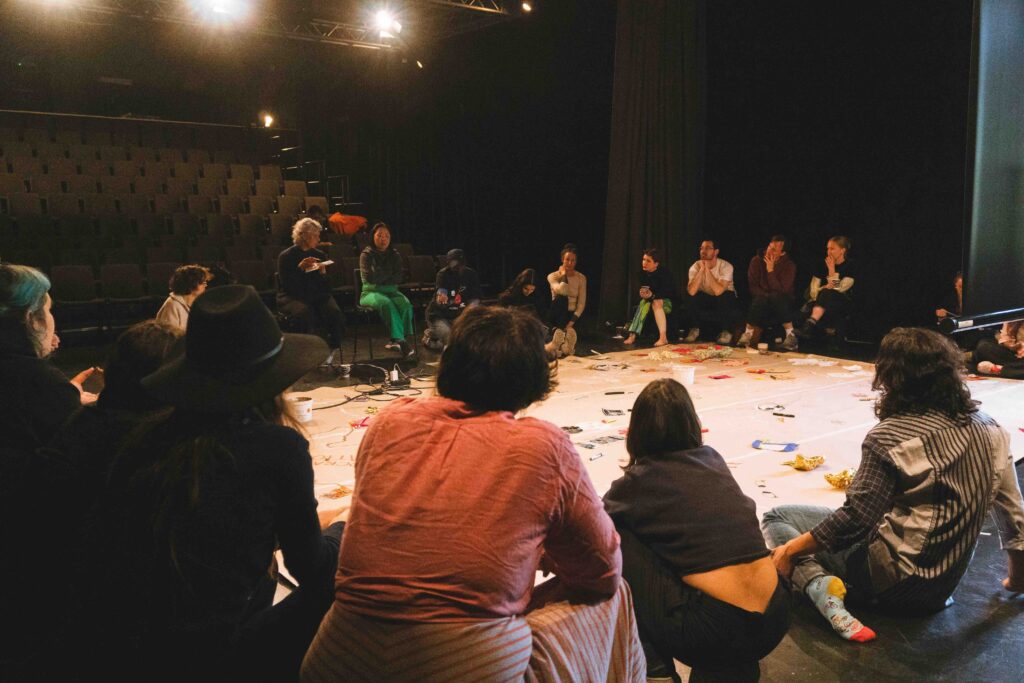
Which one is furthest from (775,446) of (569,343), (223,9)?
(223,9)

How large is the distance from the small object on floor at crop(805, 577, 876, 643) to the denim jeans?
3 centimetres

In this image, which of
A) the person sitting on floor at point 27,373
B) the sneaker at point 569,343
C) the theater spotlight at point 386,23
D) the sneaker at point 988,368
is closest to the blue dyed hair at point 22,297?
the person sitting on floor at point 27,373

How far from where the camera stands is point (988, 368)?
6.41 metres

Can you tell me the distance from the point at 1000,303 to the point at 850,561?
135 centimetres

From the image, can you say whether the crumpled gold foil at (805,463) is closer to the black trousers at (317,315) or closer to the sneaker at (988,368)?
the sneaker at (988,368)

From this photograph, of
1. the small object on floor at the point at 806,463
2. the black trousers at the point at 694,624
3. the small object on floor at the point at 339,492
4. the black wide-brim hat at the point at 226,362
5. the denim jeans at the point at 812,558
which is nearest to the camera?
the black wide-brim hat at the point at 226,362

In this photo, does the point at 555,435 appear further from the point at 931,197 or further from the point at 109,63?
the point at 109,63

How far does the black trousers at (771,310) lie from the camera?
823cm

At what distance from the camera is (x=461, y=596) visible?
4.85 feet

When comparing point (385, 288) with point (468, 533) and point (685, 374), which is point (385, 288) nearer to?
point (685, 374)

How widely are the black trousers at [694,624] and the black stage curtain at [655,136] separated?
26.1ft

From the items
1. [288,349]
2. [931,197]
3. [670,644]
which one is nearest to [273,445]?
[288,349]

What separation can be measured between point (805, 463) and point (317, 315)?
454cm

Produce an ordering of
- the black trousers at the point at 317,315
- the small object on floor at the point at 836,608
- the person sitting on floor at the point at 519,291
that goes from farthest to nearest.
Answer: the person sitting on floor at the point at 519,291 < the black trousers at the point at 317,315 < the small object on floor at the point at 836,608
